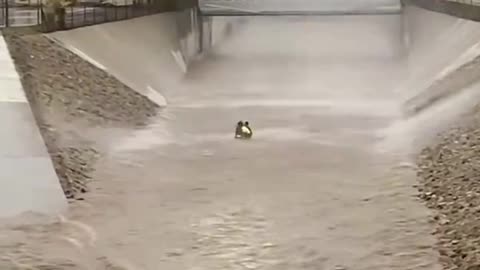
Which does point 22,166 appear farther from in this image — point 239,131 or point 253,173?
point 239,131

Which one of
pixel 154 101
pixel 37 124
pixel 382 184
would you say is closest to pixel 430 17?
pixel 154 101

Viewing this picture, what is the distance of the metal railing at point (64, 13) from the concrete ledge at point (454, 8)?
10.2ft

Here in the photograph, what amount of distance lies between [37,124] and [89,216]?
2.76ft

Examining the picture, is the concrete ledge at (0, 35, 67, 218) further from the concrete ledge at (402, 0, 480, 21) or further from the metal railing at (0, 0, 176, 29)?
the concrete ledge at (402, 0, 480, 21)

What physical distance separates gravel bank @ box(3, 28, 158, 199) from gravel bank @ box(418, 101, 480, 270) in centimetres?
164

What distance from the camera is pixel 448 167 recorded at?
15.2ft

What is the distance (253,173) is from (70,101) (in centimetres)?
137

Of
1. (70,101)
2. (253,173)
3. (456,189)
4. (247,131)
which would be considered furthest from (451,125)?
(70,101)

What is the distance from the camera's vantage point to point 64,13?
763 cm

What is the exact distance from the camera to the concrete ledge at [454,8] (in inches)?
320

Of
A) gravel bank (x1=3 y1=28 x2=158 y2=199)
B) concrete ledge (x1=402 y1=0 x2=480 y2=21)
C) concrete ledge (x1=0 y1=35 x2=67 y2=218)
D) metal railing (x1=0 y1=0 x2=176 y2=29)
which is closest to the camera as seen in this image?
concrete ledge (x1=0 y1=35 x2=67 y2=218)

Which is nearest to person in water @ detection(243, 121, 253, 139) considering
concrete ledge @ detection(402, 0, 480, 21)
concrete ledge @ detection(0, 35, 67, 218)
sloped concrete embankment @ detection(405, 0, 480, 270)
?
sloped concrete embankment @ detection(405, 0, 480, 270)

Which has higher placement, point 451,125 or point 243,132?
point 451,125

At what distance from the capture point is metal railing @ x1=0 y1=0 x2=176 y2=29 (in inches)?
277
